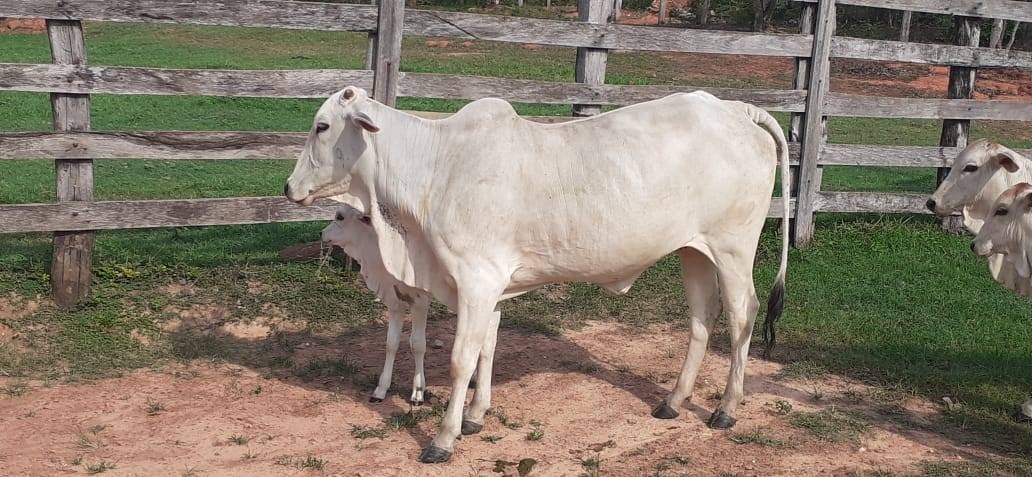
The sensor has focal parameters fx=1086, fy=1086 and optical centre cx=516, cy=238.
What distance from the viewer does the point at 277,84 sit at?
7.85 meters

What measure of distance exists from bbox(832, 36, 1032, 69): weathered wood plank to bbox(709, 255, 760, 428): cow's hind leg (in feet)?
13.8

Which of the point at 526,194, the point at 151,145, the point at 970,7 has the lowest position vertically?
the point at 151,145

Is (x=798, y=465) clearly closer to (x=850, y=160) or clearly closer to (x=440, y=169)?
(x=440, y=169)

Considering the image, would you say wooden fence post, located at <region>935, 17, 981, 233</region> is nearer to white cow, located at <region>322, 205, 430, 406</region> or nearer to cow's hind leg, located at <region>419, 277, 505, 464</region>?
white cow, located at <region>322, 205, 430, 406</region>

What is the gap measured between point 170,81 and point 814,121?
220 inches

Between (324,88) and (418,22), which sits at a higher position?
(418,22)

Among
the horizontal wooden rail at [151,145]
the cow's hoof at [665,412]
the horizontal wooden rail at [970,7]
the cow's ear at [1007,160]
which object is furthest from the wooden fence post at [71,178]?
the horizontal wooden rail at [970,7]

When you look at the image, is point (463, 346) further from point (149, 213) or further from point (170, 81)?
point (170, 81)

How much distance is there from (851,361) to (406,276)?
3.24 m

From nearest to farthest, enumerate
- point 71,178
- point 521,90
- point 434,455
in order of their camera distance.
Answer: point 434,455 < point 71,178 < point 521,90

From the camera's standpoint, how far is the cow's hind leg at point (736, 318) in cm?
614

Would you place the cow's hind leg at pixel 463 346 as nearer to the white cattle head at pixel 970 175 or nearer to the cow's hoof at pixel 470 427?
the cow's hoof at pixel 470 427

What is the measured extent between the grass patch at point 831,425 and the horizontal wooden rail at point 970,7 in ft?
15.8

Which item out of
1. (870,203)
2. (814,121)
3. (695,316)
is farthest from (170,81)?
(870,203)
